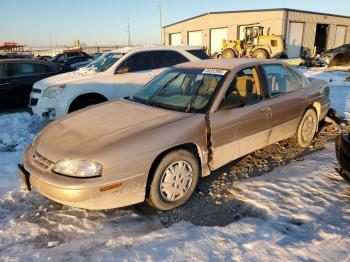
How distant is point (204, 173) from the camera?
12.4 ft

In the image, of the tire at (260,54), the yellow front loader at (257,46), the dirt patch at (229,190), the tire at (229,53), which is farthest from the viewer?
the tire at (229,53)

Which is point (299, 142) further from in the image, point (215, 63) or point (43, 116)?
point (43, 116)

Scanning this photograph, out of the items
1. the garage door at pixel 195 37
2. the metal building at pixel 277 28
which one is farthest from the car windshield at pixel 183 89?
the garage door at pixel 195 37

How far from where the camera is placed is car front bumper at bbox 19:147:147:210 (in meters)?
2.90

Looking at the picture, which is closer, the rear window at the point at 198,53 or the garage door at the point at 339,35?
the rear window at the point at 198,53

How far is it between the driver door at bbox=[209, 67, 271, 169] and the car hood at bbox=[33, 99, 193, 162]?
456mm

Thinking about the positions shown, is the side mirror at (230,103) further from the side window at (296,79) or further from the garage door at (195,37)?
the garage door at (195,37)

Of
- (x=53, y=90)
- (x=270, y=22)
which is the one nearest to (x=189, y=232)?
(x=53, y=90)

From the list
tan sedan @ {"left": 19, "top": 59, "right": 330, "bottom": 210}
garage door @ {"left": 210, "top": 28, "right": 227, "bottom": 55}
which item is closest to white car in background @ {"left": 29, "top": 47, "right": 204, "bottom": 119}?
tan sedan @ {"left": 19, "top": 59, "right": 330, "bottom": 210}

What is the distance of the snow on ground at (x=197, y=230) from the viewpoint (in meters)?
2.78

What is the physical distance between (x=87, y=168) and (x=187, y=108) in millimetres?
1427

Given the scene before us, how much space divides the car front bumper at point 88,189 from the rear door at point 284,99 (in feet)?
7.71

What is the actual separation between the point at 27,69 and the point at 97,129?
20.2ft

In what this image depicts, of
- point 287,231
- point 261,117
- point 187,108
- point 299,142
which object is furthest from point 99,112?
point 299,142
